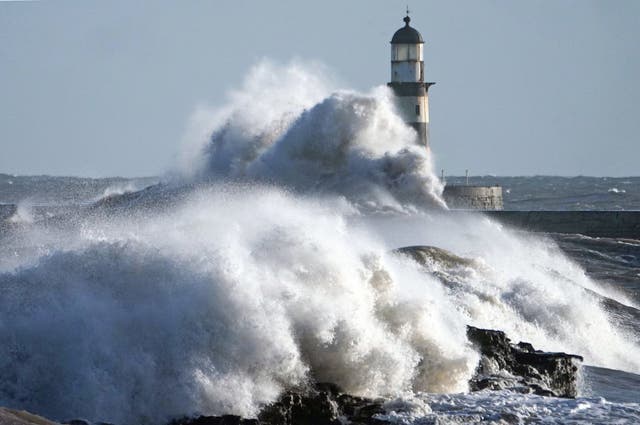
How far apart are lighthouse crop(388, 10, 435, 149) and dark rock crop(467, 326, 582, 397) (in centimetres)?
1779

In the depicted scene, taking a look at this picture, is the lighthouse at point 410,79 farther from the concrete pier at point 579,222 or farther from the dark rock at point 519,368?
the dark rock at point 519,368

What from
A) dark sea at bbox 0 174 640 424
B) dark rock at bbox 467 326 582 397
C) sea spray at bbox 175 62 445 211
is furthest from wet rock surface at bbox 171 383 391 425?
sea spray at bbox 175 62 445 211

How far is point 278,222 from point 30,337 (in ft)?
10.1

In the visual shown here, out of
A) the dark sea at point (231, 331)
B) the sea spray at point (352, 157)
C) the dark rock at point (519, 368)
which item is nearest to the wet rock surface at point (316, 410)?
the dark sea at point (231, 331)

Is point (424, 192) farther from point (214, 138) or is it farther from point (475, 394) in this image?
point (475, 394)

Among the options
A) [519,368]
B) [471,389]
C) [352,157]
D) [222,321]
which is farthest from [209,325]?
[352,157]

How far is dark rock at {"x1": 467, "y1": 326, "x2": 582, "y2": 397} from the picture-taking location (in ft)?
32.8

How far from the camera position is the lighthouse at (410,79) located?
28625 mm

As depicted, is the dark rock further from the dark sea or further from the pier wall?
the pier wall

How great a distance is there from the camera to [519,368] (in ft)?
34.6

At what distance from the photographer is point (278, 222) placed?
11211 millimetres

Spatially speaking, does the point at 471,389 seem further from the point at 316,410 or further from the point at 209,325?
the point at 209,325

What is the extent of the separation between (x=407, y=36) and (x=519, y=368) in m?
18.9

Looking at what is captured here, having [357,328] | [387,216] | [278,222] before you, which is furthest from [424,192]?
[357,328]
